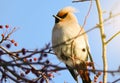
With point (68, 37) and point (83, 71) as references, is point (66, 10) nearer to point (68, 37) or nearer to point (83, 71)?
point (68, 37)

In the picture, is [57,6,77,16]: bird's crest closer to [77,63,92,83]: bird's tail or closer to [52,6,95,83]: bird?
[52,6,95,83]: bird

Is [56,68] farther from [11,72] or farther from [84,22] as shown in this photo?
[84,22]

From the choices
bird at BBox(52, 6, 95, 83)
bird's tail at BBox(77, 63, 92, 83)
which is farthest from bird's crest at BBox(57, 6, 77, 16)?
bird's tail at BBox(77, 63, 92, 83)

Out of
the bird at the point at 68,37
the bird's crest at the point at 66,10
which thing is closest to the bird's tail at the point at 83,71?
the bird at the point at 68,37

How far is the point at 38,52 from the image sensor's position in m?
1.77

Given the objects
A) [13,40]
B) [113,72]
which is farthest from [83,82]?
[113,72]

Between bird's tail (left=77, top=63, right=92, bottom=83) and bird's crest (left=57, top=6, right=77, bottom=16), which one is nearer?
bird's tail (left=77, top=63, right=92, bottom=83)

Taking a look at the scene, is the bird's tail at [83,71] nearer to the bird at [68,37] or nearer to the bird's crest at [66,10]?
the bird at [68,37]

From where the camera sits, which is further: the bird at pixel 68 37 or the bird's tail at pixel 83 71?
the bird at pixel 68 37

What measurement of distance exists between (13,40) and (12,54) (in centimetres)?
72

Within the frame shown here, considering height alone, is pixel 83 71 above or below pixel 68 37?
above

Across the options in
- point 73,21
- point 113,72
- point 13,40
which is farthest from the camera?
point 73,21

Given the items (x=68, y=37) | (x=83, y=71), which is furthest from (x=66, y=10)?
(x=83, y=71)

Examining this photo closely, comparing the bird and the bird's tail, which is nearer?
the bird's tail
